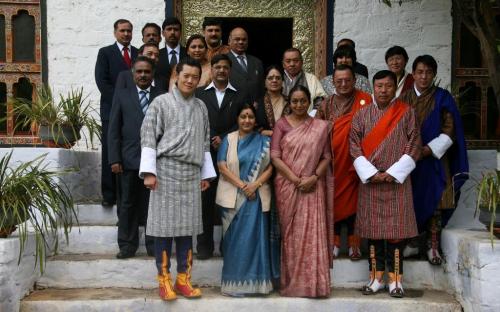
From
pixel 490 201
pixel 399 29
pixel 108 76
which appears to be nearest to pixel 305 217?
pixel 490 201

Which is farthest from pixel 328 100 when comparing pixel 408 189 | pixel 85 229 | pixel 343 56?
pixel 85 229

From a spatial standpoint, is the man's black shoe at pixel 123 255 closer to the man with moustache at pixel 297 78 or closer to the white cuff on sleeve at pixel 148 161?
the white cuff on sleeve at pixel 148 161

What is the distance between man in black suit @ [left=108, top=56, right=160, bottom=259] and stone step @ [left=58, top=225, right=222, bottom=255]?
0.26 meters

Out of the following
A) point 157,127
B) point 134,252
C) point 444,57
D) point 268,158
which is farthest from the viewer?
point 444,57

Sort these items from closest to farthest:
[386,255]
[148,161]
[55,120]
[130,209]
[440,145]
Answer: [148,161] → [386,255] → [440,145] → [130,209] → [55,120]

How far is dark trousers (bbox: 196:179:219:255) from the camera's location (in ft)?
16.3

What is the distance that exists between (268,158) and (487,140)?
3.35 meters

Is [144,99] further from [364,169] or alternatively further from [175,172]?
[364,169]

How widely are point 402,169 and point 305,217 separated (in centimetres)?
80

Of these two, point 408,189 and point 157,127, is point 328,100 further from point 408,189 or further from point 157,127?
point 157,127

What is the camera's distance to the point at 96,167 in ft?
21.0

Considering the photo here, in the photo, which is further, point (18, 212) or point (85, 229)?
point (85, 229)

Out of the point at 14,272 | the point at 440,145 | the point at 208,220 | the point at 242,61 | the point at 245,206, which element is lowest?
the point at 14,272

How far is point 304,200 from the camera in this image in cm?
464
